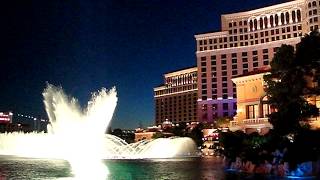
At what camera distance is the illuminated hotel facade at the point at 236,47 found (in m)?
132

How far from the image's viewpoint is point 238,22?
143m

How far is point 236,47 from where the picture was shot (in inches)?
5650

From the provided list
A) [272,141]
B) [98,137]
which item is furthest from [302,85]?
[98,137]

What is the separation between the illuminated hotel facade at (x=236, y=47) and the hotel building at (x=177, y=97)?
2634cm

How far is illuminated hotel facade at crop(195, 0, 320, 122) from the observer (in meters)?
132

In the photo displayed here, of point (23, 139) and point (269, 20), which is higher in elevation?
point (269, 20)

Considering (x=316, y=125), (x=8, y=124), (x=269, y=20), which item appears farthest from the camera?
(x=8, y=124)

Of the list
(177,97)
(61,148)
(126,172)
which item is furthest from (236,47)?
(126,172)

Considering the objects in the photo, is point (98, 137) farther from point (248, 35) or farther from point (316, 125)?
point (248, 35)

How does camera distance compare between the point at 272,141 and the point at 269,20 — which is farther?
the point at 269,20

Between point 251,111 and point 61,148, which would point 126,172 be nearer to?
point 251,111

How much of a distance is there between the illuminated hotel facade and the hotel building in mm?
26341

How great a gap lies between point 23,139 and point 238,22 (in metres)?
83.6

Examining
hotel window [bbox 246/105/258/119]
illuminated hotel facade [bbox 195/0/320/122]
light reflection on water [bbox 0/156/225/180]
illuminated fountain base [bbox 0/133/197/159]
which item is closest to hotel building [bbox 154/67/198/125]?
illuminated hotel facade [bbox 195/0/320/122]
